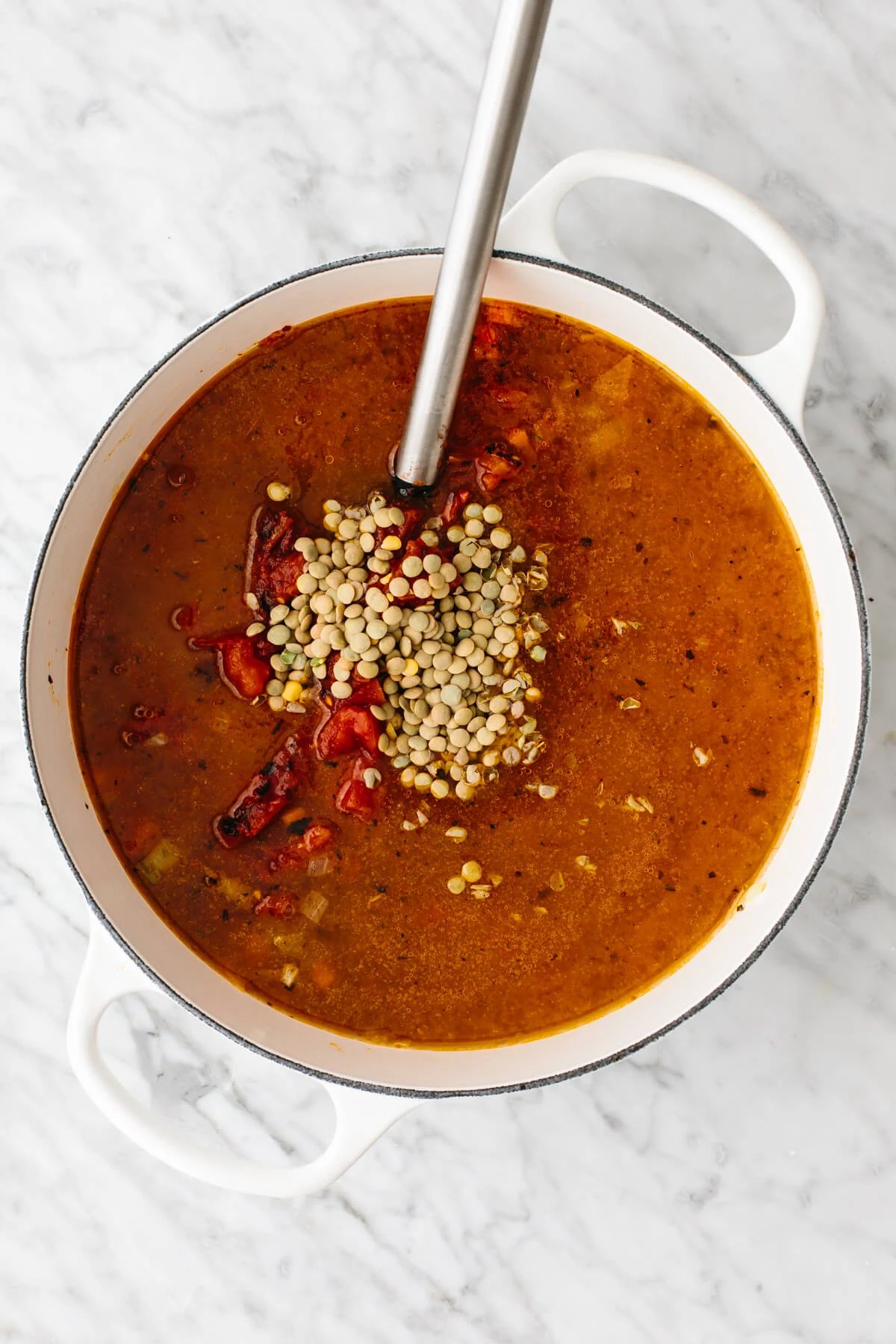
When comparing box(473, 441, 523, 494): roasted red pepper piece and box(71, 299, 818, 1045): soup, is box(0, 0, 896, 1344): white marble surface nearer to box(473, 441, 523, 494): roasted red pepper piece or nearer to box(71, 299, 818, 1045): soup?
box(71, 299, 818, 1045): soup

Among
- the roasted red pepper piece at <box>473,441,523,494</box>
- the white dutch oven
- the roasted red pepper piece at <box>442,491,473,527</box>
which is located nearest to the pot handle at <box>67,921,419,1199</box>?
the white dutch oven

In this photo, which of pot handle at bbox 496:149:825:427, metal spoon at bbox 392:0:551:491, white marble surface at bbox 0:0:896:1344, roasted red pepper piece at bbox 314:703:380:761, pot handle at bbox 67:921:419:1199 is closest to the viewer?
metal spoon at bbox 392:0:551:491

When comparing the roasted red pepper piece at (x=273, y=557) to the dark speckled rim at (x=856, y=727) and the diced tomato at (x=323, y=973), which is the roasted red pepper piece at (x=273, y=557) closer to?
the dark speckled rim at (x=856, y=727)

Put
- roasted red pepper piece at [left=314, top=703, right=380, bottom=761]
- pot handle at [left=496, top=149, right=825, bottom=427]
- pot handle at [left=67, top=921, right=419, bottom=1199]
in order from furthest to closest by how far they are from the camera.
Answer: roasted red pepper piece at [left=314, top=703, right=380, bottom=761], pot handle at [left=67, top=921, right=419, bottom=1199], pot handle at [left=496, top=149, right=825, bottom=427]

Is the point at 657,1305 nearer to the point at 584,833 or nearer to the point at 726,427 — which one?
the point at 584,833

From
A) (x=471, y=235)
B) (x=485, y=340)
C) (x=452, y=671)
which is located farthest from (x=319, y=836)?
(x=471, y=235)

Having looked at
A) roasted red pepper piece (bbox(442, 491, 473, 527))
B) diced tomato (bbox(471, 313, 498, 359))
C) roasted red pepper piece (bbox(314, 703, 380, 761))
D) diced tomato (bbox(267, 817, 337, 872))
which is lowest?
diced tomato (bbox(267, 817, 337, 872))

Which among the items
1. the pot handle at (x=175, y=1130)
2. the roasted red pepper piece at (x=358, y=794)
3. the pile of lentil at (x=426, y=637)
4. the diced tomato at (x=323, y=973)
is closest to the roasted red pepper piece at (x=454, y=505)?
the pile of lentil at (x=426, y=637)
